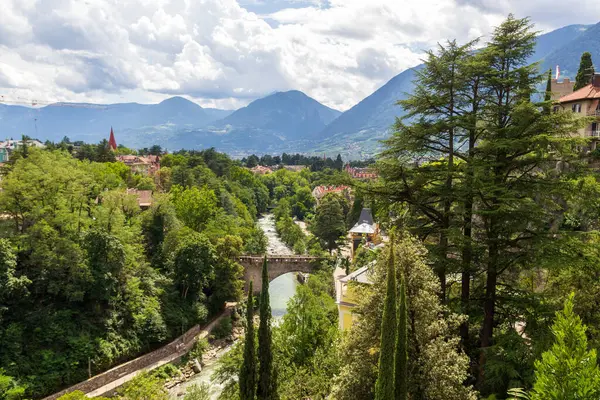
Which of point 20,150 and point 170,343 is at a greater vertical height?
point 20,150

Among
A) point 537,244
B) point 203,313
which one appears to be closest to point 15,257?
point 203,313

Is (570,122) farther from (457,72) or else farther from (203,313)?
(203,313)

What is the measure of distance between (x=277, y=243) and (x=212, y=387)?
34220mm

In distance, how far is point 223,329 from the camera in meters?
29.1

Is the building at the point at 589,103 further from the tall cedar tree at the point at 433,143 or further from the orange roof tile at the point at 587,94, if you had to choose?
the tall cedar tree at the point at 433,143

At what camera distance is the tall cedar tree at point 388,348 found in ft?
25.0

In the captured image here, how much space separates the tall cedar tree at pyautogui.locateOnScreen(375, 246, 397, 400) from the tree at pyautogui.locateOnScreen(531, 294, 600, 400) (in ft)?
9.15

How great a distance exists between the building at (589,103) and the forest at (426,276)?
847 cm

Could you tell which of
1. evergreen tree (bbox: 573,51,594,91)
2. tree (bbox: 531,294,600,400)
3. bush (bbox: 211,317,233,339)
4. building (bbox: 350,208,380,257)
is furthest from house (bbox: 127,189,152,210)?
evergreen tree (bbox: 573,51,594,91)

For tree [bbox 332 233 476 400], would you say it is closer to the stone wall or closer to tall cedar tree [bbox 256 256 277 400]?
tall cedar tree [bbox 256 256 277 400]

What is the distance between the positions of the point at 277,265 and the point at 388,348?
91.0 feet

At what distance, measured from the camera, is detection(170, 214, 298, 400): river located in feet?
73.9

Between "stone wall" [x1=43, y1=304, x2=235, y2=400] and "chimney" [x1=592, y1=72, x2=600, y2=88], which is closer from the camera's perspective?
"stone wall" [x1=43, y1=304, x2=235, y2=400]

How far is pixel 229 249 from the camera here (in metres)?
30.0
